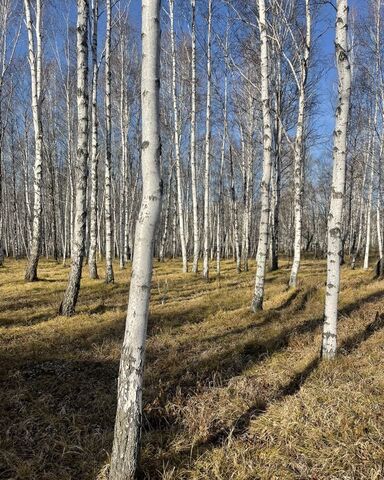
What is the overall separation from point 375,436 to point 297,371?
69.0 inches

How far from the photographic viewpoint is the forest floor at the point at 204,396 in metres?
3.21

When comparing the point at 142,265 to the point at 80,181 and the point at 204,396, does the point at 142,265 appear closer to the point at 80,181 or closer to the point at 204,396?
the point at 204,396

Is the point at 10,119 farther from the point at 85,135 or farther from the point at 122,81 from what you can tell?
the point at 85,135

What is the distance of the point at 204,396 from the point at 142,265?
229cm

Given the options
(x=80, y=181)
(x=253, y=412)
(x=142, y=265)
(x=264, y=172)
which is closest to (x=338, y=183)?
(x=264, y=172)

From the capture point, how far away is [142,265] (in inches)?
115

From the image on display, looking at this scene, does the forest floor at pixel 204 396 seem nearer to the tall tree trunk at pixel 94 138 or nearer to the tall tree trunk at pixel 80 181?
the tall tree trunk at pixel 80 181

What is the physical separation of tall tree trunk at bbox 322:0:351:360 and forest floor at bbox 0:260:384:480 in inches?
17.6

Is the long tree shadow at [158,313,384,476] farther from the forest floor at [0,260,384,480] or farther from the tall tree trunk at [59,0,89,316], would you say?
the tall tree trunk at [59,0,89,316]

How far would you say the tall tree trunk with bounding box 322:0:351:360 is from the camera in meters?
5.46

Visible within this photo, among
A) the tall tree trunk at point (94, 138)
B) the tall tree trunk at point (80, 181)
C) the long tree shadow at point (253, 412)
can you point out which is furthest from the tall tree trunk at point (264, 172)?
the tall tree trunk at point (94, 138)

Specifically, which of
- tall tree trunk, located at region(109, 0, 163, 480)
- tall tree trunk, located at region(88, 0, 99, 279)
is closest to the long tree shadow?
tall tree trunk, located at region(109, 0, 163, 480)

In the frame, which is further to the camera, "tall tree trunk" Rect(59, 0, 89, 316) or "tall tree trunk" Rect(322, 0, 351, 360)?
"tall tree trunk" Rect(59, 0, 89, 316)

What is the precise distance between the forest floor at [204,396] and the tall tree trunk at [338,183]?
1.47 ft
